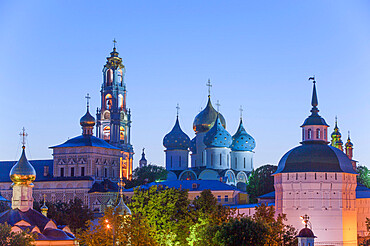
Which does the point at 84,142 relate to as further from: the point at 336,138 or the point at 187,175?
the point at 336,138

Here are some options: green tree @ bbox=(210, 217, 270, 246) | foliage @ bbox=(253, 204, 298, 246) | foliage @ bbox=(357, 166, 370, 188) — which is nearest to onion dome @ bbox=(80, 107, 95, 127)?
foliage @ bbox=(357, 166, 370, 188)

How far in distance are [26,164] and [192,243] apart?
39.0 ft

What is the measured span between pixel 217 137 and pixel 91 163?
13936 mm

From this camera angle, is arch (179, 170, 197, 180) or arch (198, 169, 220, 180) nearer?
arch (198, 169, 220, 180)

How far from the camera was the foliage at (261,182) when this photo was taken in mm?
83375

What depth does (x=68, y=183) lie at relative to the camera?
9375 cm

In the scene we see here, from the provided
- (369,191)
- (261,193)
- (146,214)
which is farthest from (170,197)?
(261,193)

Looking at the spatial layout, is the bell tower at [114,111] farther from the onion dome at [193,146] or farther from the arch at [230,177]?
the arch at [230,177]

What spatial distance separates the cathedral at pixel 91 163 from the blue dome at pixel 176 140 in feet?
18.7

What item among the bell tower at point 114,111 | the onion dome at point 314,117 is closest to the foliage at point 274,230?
the onion dome at point 314,117

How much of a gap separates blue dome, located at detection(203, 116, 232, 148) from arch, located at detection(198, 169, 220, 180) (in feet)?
9.08

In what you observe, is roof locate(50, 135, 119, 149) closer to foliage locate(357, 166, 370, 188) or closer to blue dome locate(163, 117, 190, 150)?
blue dome locate(163, 117, 190, 150)

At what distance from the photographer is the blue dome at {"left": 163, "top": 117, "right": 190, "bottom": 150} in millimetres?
98125

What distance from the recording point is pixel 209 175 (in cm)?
9300
